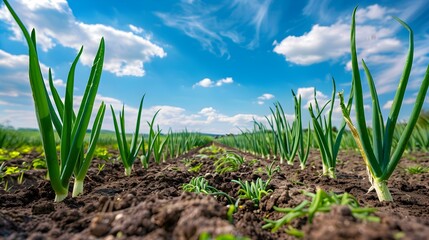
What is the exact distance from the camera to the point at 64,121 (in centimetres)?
161

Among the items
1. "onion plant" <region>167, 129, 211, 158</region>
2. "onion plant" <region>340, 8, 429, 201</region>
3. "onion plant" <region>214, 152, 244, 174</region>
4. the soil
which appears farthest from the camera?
"onion plant" <region>167, 129, 211, 158</region>

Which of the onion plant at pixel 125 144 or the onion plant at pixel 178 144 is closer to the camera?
the onion plant at pixel 125 144

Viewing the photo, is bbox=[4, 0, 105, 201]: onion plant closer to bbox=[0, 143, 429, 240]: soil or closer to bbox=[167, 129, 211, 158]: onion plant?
bbox=[0, 143, 429, 240]: soil

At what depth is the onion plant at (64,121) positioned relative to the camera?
1490 millimetres

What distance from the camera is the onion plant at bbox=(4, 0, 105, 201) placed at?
4.89 feet

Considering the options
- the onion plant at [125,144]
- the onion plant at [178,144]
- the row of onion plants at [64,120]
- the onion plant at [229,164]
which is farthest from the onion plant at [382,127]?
the onion plant at [178,144]

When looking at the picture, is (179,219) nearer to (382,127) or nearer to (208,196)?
(208,196)

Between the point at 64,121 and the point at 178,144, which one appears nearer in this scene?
the point at 64,121

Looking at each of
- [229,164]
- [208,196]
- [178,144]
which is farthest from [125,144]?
[178,144]

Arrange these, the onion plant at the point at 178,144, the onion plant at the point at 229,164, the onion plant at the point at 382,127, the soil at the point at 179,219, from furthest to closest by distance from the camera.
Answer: the onion plant at the point at 178,144, the onion plant at the point at 229,164, the onion plant at the point at 382,127, the soil at the point at 179,219

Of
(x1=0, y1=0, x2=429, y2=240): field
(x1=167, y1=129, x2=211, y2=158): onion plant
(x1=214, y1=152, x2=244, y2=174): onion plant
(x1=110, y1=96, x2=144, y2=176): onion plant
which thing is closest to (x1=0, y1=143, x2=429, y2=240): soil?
(x1=0, y1=0, x2=429, y2=240): field

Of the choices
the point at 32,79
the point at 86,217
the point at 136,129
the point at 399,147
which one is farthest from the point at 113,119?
the point at 399,147

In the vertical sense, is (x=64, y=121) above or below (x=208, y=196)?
above

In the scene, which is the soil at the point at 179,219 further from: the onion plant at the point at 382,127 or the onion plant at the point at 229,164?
the onion plant at the point at 229,164
